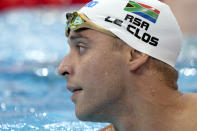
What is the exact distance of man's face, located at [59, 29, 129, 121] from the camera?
2186 mm

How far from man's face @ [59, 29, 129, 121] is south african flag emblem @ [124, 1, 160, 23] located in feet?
0.72

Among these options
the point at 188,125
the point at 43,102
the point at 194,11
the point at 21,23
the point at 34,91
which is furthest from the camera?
the point at 21,23

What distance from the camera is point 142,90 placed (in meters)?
2.20

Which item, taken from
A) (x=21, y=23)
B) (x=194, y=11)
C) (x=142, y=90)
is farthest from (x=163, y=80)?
(x=21, y=23)

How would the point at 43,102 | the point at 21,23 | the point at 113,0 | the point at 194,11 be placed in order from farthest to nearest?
the point at 21,23 < the point at 194,11 < the point at 43,102 < the point at 113,0

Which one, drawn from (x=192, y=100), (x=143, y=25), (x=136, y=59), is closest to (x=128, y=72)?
(x=136, y=59)

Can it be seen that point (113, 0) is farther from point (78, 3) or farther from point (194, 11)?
point (78, 3)

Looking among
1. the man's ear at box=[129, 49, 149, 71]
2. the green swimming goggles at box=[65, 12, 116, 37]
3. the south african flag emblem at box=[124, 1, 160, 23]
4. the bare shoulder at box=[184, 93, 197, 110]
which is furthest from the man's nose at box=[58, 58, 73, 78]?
the bare shoulder at box=[184, 93, 197, 110]

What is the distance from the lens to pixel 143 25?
2.27 m

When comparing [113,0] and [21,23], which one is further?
[21,23]

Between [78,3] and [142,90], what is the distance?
8.18 meters

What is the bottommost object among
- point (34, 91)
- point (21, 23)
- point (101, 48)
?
point (21, 23)

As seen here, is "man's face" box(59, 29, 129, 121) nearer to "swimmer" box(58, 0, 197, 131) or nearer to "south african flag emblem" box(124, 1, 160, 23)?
"swimmer" box(58, 0, 197, 131)

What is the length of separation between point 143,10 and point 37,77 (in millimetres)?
3600
